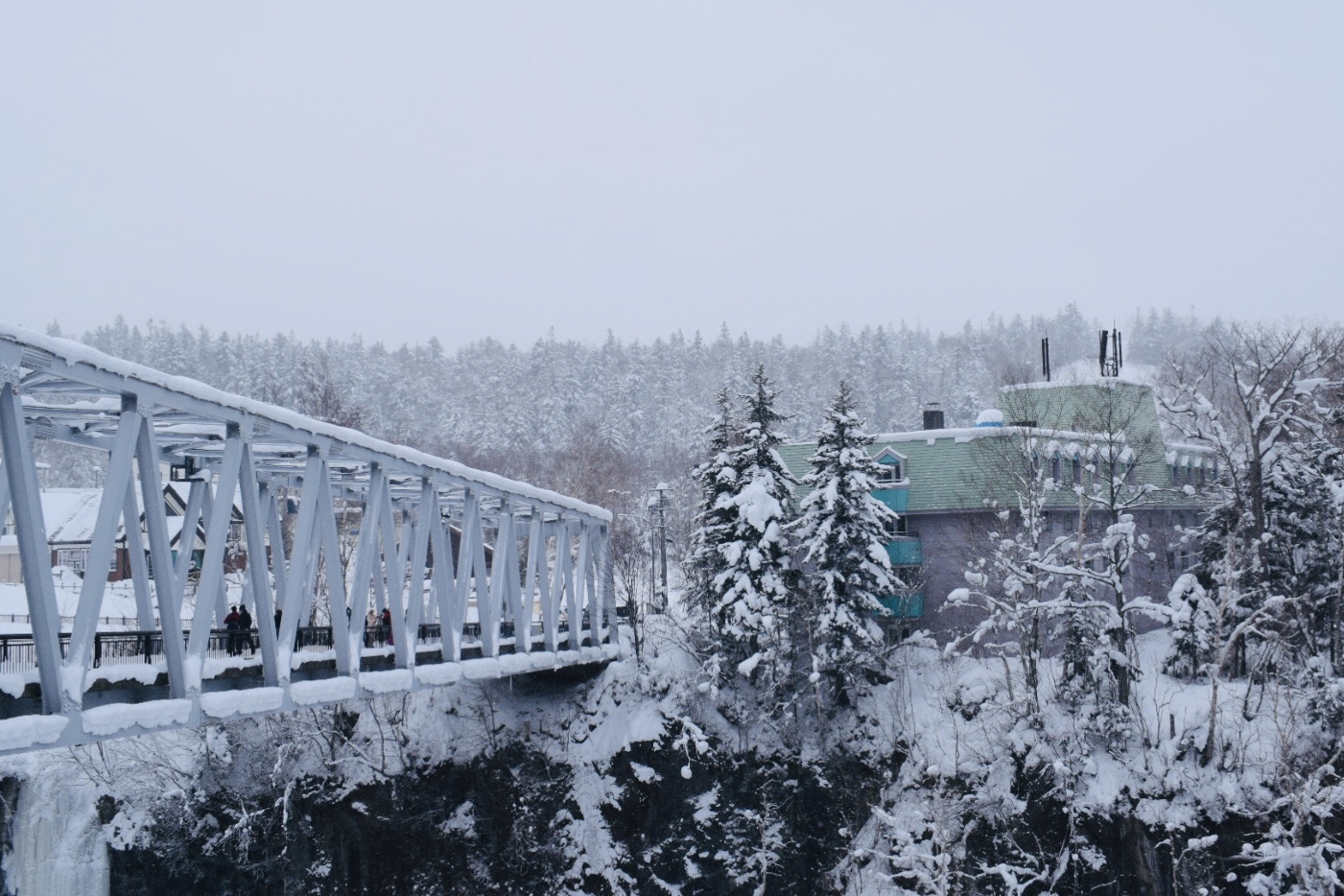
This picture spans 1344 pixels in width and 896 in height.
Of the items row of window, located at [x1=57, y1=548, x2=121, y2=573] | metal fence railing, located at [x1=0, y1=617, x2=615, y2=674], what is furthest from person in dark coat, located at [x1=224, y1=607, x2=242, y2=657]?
row of window, located at [x1=57, y1=548, x2=121, y2=573]

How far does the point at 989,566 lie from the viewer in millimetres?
36000

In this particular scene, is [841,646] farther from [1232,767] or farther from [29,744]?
[29,744]

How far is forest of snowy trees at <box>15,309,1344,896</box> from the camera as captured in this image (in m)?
27.2

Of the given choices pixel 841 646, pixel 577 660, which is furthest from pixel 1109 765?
pixel 577 660

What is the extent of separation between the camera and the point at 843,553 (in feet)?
106

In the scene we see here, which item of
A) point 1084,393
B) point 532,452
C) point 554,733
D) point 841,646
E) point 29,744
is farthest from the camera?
point 532,452

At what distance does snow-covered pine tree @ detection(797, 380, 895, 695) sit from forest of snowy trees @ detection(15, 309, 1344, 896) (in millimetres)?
92

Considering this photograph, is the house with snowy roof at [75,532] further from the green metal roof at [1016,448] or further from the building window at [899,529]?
the building window at [899,529]

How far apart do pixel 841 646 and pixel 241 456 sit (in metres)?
18.5

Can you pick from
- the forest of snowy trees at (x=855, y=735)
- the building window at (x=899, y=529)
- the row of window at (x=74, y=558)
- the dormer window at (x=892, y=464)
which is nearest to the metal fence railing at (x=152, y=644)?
the forest of snowy trees at (x=855, y=735)

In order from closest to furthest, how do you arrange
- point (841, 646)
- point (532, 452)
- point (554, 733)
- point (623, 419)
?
point (841, 646), point (554, 733), point (532, 452), point (623, 419)

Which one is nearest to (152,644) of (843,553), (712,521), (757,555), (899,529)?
(757,555)

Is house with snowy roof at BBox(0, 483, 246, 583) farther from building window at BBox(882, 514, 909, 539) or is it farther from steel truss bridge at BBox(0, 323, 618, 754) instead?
building window at BBox(882, 514, 909, 539)

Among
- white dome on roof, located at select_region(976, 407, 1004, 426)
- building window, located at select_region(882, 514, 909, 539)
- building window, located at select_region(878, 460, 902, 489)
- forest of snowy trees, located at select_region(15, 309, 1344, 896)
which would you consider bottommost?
forest of snowy trees, located at select_region(15, 309, 1344, 896)
